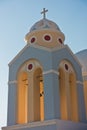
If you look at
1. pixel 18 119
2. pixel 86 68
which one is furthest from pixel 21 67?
pixel 86 68

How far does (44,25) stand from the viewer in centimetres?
1648

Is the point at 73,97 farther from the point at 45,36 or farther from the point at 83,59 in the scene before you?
the point at 83,59

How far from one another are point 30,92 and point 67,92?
6.13ft

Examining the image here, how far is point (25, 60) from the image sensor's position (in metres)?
15.6

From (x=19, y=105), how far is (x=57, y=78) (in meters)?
2.41

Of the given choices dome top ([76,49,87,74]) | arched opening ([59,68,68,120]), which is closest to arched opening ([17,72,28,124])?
arched opening ([59,68,68,120])

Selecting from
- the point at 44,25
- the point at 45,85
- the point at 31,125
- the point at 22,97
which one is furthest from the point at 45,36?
the point at 31,125

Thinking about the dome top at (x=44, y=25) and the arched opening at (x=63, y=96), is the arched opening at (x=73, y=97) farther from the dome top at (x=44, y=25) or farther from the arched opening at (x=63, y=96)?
the dome top at (x=44, y=25)

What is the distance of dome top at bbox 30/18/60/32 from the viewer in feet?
53.7

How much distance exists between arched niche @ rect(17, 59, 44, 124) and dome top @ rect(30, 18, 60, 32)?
2117 millimetres

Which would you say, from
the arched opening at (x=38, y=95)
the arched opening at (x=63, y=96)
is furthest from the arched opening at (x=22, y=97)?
the arched opening at (x=63, y=96)

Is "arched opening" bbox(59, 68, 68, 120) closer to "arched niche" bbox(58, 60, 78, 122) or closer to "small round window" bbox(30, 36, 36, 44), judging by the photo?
"arched niche" bbox(58, 60, 78, 122)

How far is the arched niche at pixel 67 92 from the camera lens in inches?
582

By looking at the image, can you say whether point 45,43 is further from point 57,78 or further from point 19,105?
point 19,105
